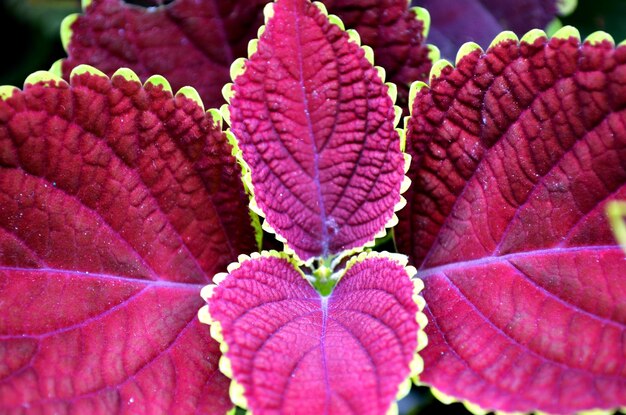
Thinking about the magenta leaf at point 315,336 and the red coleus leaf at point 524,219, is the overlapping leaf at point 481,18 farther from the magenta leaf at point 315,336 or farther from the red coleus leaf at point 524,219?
the magenta leaf at point 315,336

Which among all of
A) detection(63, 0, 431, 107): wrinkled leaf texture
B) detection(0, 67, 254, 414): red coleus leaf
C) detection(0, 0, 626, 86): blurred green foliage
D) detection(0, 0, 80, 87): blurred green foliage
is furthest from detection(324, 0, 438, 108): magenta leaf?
detection(0, 0, 80, 87): blurred green foliage

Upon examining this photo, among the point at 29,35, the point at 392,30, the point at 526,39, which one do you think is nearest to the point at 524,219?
the point at 526,39

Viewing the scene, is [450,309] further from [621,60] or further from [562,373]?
[621,60]

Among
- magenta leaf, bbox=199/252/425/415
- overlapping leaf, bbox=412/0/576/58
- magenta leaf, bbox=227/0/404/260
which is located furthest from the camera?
overlapping leaf, bbox=412/0/576/58

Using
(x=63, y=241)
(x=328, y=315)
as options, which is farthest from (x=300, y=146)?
(x=63, y=241)

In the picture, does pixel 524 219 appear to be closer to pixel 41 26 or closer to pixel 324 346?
pixel 324 346

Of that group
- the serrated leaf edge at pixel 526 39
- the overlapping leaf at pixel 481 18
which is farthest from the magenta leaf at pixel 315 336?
the overlapping leaf at pixel 481 18

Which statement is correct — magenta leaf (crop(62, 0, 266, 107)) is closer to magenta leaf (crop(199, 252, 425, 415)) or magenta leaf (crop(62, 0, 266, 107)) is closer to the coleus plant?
the coleus plant
